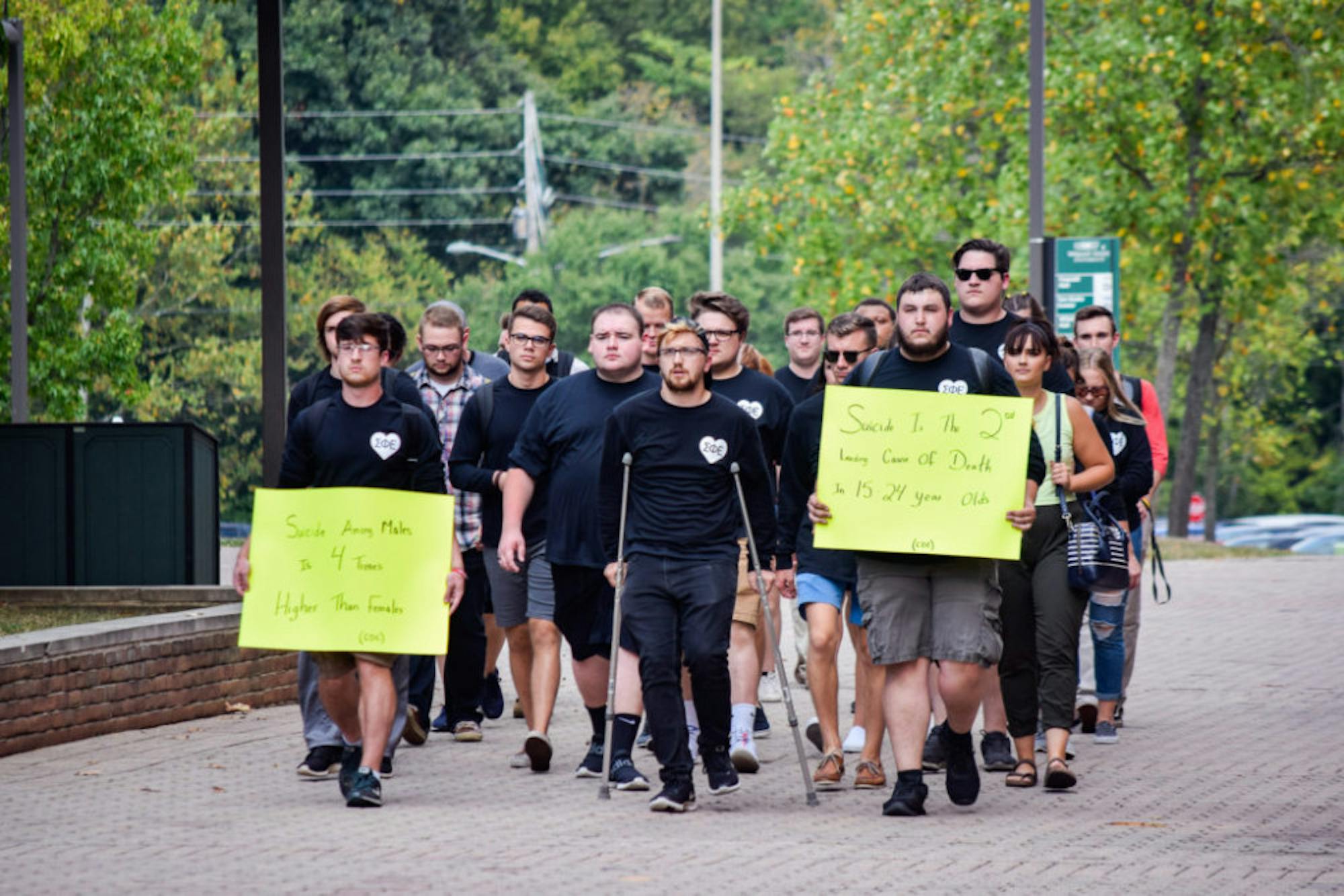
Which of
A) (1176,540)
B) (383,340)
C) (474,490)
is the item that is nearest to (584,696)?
(474,490)

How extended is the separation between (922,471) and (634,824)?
5.46 feet

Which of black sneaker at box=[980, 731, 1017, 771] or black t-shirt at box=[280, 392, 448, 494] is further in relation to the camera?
black sneaker at box=[980, 731, 1017, 771]

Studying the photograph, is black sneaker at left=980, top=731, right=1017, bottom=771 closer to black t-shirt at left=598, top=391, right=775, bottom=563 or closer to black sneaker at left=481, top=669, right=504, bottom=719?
black t-shirt at left=598, top=391, right=775, bottom=563

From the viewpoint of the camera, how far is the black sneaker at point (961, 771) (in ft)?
27.5

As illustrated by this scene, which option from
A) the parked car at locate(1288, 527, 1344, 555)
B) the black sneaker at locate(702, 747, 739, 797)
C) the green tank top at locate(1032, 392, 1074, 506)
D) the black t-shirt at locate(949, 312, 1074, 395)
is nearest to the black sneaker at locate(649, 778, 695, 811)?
the black sneaker at locate(702, 747, 739, 797)

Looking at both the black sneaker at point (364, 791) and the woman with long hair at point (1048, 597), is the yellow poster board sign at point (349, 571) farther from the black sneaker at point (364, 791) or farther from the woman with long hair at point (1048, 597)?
the woman with long hair at point (1048, 597)

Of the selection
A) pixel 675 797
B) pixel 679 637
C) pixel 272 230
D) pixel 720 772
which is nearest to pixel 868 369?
pixel 679 637

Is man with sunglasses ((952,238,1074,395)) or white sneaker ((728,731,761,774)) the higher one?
man with sunglasses ((952,238,1074,395))

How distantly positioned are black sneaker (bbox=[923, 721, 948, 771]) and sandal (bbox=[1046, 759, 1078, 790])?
0.63 m

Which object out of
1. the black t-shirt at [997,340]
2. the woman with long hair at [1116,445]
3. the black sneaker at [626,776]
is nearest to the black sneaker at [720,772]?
the black sneaker at [626,776]

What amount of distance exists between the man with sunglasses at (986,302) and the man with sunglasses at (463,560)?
2.48 meters

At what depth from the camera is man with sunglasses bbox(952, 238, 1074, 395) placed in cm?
925

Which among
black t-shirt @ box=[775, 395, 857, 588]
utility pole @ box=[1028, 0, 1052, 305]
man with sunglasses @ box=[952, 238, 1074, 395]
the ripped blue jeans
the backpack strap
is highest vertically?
utility pole @ box=[1028, 0, 1052, 305]

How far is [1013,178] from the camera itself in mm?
30453
